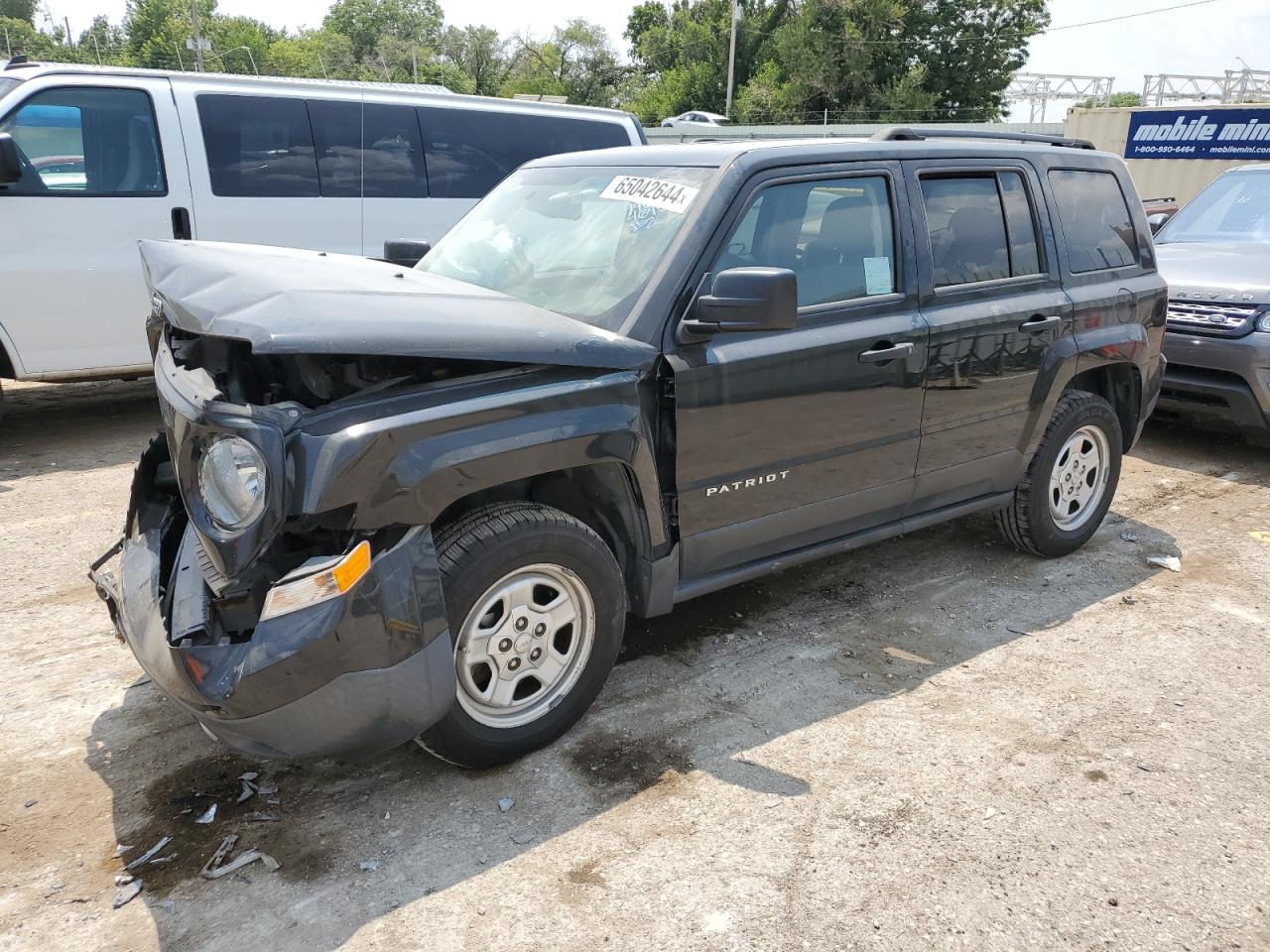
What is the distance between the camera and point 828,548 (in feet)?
13.3

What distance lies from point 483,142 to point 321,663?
6178 mm

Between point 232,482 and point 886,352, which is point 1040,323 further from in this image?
point 232,482

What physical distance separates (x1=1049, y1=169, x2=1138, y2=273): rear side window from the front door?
1.20 metres

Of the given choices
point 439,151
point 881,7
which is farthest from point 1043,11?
point 439,151

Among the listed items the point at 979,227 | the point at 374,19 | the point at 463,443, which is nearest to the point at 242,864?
the point at 463,443

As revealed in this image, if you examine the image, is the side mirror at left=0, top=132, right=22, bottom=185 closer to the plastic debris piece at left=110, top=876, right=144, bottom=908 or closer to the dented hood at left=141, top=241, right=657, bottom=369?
the dented hood at left=141, top=241, right=657, bottom=369

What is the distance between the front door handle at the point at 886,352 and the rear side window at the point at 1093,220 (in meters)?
1.34

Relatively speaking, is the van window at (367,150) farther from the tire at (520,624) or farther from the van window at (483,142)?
the tire at (520,624)

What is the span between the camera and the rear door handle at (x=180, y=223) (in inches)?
259

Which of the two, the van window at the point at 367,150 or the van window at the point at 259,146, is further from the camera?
the van window at the point at 367,150

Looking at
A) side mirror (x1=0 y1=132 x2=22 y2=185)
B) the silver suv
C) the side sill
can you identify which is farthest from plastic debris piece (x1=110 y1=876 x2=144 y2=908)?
the silver suv

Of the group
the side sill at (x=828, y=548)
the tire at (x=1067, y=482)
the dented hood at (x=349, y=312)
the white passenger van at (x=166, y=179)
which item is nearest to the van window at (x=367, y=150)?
the white passenger van at (x=166, y=179)

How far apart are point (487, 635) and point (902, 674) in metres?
1.77

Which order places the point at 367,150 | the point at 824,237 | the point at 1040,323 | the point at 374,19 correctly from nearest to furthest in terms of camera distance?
the point at 824,237 → the point at 1040,323 → the point at 367,150 → the point at 374,19
